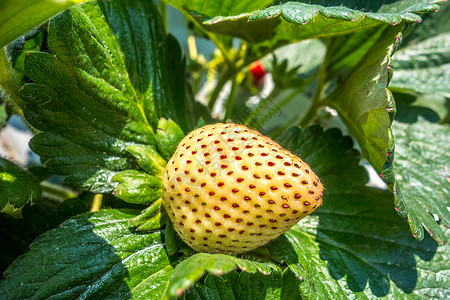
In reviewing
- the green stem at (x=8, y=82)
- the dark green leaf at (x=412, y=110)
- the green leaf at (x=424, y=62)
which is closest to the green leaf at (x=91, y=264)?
the green stem at (x=8, y=82)

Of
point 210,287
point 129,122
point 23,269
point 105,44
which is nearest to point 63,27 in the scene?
point 105,44

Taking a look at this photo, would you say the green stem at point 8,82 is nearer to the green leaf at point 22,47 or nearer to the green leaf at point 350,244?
the green leaf at point 22,47

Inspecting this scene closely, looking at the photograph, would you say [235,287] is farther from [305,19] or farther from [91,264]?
[305,19]

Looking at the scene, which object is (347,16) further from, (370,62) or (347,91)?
(347,91)

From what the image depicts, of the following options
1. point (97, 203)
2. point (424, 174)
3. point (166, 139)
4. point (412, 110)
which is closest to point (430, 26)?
point (412, 110)

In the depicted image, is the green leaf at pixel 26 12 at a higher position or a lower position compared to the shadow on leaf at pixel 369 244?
higher

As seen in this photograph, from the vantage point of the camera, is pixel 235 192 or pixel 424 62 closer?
pixel 235 192

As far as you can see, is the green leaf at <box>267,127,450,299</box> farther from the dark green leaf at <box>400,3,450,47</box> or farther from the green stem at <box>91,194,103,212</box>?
the dark green leaf at <box>400,3,450,47</box>
